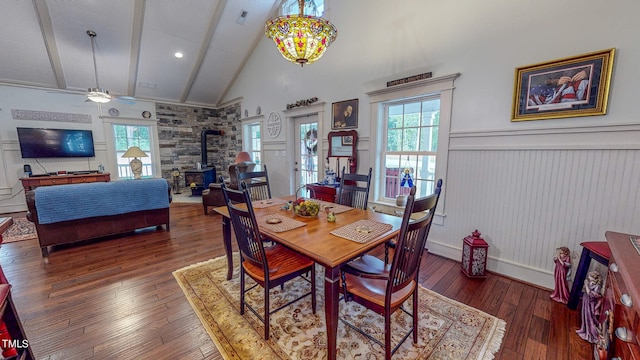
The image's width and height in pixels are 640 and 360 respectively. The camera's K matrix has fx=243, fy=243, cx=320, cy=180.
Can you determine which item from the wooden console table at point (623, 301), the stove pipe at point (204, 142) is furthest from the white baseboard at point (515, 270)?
the stove pipe at point (204, 142)

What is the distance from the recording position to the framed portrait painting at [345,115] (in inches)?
143

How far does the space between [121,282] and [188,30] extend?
14.4ft

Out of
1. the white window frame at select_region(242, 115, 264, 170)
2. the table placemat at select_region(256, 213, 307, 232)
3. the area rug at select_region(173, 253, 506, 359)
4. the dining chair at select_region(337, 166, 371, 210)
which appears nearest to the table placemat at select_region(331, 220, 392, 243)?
the table placemat at select_region(256, 213, 307, 232)

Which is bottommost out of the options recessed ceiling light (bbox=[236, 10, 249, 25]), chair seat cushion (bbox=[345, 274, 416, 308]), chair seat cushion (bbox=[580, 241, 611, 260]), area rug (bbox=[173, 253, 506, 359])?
area rug (bbox=[173, 253, 506, 359])

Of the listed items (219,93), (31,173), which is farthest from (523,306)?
(31,173)

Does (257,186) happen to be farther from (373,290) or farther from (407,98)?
(407,98)

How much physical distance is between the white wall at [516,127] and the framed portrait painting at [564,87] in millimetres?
57

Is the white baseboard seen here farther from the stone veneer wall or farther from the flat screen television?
the flat screen television

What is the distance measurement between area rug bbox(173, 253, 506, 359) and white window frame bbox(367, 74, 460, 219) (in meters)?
1.31

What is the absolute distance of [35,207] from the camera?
114 inches

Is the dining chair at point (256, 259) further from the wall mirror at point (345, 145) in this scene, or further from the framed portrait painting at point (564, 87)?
the framed portrait painting at point (564, 87)

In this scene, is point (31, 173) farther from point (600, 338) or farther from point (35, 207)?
point (600, 338)

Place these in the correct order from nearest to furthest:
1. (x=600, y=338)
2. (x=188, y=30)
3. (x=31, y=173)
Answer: (x=600, y=338), (x=188, y=30), (x=31, y=173)

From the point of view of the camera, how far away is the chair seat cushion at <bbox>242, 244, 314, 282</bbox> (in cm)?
169
